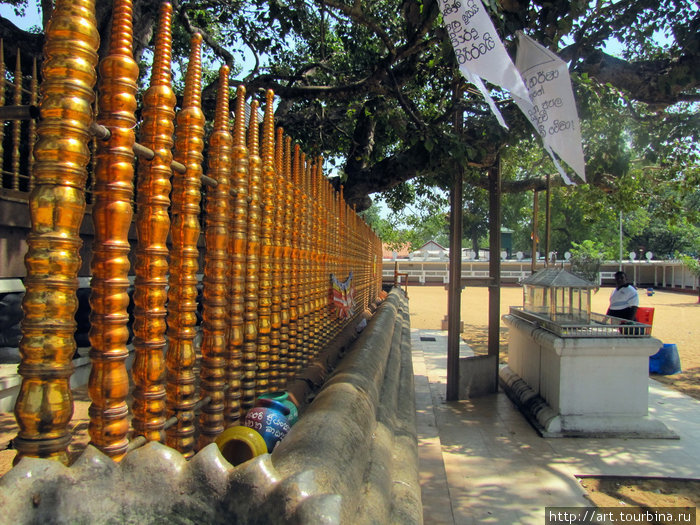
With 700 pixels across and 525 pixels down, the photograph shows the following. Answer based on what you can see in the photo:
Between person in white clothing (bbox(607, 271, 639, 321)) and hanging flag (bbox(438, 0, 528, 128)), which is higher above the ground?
hanging flag (bbox(438, 0, 528, 128))

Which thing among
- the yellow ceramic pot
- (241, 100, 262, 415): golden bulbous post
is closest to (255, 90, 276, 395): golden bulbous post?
(241, 100, 262, 415): golden bulbous post

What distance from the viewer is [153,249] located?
1.76 m

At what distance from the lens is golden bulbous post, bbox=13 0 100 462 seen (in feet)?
4.35

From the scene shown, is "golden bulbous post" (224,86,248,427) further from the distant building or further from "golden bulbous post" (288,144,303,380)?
the distant building

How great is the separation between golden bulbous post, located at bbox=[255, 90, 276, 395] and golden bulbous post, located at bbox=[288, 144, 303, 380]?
0.48m

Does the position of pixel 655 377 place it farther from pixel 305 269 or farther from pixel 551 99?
pixel 305 269

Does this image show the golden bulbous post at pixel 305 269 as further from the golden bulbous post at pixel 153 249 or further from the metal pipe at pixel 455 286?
the metal pipe at pixel 455 286

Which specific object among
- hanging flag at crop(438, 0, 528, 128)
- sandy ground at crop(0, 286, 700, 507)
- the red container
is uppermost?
hanging flag at crop(438, 0, 528, 128)

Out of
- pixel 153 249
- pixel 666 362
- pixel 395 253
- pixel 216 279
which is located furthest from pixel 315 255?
pixel 395 253

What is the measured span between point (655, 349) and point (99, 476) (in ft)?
18.3

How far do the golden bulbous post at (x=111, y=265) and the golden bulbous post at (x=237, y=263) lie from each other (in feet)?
3.08

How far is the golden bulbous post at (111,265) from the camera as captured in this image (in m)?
1.54

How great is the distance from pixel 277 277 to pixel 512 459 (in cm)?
298

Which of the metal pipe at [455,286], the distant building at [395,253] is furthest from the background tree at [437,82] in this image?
the distant building at [395,253]
